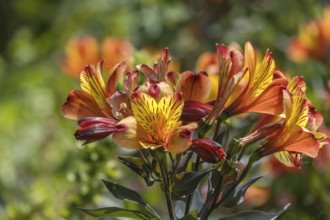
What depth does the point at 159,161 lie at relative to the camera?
960 millimetres

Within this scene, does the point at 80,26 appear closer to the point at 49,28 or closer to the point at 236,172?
the point at 49,28

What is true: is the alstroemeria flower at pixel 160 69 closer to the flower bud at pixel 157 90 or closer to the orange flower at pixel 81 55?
the flower bud at pixel 157 90

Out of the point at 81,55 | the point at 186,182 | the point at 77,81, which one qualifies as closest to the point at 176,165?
the point at 186,182

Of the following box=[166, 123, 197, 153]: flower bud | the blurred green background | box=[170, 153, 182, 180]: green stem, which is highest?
box=[166, 123, 197, 153]: flower bud

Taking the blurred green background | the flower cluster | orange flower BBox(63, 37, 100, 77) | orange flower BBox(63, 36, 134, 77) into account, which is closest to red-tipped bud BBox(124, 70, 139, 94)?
the flower cluster

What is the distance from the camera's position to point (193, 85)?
39.7 inches

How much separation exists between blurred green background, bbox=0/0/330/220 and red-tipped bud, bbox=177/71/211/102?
40cm

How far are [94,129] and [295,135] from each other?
0.24 m

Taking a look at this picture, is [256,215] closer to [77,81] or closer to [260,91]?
[260,91]

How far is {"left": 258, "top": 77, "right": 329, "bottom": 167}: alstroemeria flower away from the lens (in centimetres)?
96

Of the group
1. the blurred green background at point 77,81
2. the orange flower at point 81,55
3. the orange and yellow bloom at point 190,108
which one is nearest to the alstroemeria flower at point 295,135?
the orange and yellow bloom at point 190,108

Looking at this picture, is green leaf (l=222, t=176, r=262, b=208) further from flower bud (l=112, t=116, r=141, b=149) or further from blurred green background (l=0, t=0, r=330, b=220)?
blurred green background (l=0, t=0, r=330, b=220)

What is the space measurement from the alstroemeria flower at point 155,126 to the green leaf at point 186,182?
0.05 m

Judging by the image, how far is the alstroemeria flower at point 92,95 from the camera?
1003 millimetres
